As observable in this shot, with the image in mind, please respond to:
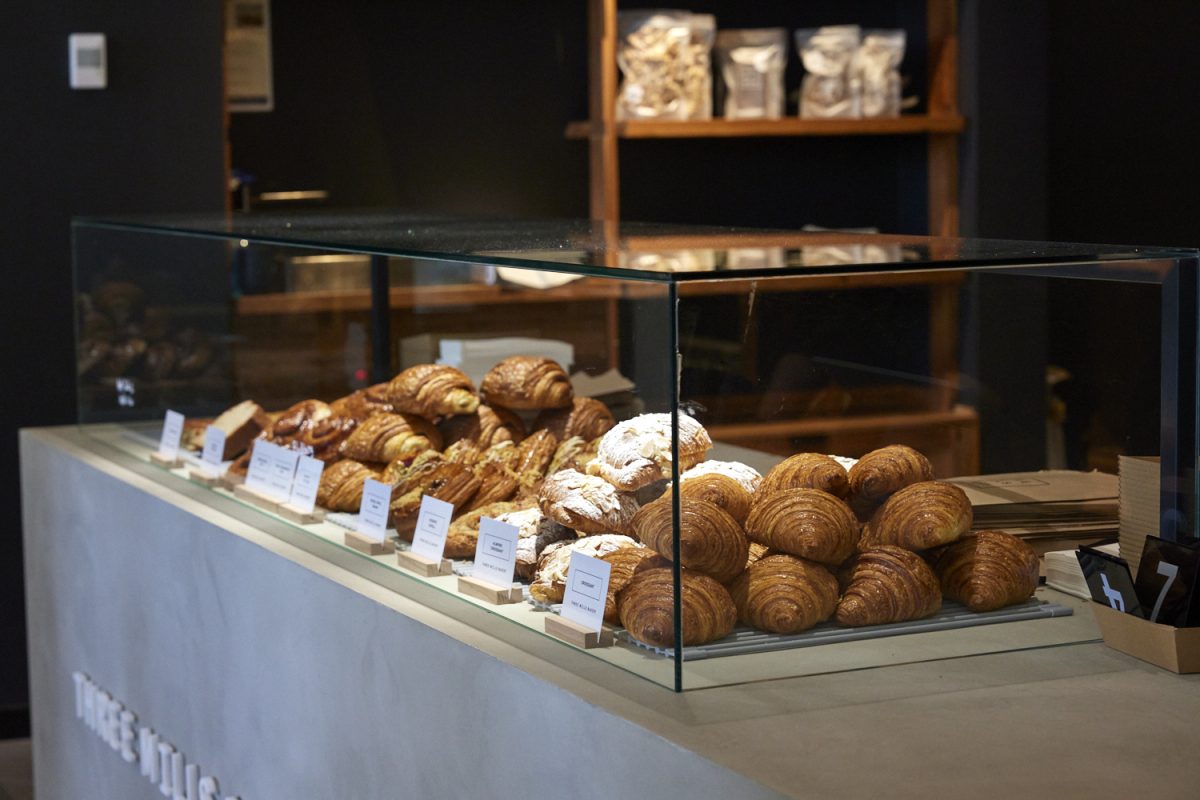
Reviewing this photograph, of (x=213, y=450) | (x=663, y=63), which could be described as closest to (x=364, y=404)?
(x=213, y=450)

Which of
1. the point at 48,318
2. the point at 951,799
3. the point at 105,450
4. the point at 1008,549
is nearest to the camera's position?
the point at 951,799

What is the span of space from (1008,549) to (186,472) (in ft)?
4.33

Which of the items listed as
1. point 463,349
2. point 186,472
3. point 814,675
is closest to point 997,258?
point 814,675

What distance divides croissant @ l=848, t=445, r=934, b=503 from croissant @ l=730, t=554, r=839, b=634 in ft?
0.31

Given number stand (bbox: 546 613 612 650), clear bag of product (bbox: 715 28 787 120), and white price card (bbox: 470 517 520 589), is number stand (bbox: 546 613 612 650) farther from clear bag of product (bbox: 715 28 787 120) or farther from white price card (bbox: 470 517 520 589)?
clear bag of product (bbox: 715 28 787 120)

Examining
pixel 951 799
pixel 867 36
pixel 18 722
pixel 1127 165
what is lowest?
pixel 18 722

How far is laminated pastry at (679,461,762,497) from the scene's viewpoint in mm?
1158

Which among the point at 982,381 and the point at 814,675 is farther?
A: the point at 982,381

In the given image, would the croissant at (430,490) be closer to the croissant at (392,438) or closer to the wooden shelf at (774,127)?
the croissant at (392,438)

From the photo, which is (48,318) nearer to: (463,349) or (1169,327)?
(463,349)

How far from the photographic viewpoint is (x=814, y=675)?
118cm

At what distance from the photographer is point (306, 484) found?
1867 millimetres

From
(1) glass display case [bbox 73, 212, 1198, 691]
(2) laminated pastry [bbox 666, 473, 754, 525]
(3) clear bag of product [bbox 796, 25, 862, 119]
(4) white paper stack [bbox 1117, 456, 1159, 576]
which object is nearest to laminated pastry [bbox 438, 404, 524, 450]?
(1) glass display case [bbox 73, 212, 1198, 691]

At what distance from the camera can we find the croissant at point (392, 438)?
1759mm
